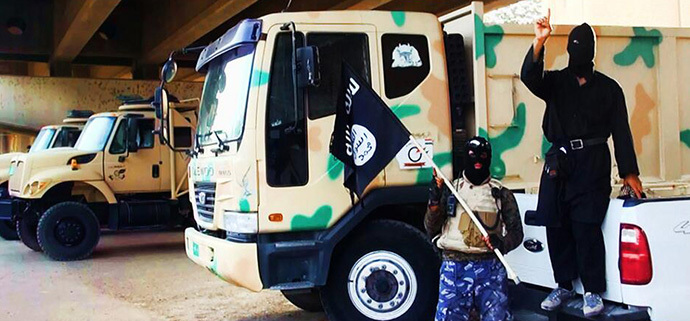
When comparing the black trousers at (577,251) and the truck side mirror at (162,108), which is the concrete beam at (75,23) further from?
the black trousers at (577,251)

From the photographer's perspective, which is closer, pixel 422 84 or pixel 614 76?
pixel 422 84

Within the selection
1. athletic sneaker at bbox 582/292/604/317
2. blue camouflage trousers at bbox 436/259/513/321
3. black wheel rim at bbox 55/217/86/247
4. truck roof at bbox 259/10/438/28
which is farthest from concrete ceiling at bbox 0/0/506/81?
athletic sneaker at bbox 582/292/604/317

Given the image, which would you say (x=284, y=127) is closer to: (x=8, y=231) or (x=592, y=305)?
(x=592, y=305)

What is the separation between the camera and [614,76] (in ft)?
20.7

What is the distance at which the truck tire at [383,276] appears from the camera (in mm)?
5656

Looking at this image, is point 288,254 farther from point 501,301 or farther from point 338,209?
point 501,301

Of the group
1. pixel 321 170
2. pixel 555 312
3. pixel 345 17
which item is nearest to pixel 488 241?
pixel 555 312

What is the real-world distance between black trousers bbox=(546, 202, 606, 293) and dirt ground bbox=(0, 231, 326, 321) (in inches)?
128

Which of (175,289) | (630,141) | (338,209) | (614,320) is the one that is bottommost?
(175,289)

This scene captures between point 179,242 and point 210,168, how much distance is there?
27.6ft

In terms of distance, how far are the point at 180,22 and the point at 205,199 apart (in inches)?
493

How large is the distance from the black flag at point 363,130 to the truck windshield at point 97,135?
8067 millimetres

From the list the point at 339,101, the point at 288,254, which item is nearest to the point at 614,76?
the point at 339,101

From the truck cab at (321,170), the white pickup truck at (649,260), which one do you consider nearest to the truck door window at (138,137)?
the truck cab at (321,170)
